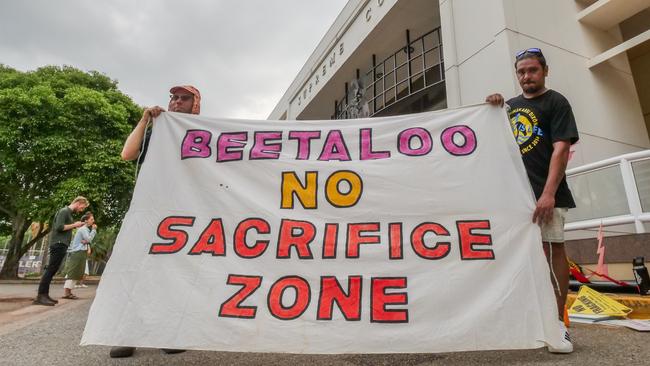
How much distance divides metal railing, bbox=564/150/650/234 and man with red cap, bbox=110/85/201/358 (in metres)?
5.30

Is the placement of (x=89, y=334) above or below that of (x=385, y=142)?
below

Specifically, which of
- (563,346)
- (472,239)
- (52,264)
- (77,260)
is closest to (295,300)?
(472,239)

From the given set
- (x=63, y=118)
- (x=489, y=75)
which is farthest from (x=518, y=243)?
(x=63, y=118)

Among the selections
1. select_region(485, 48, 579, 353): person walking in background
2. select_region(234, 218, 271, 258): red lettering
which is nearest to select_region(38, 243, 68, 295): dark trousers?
select_region(234, 218, 271, 258): red lettering

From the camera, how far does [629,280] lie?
4.20 meters

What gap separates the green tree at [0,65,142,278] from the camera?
542 inches

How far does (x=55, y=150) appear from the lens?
13859 mm

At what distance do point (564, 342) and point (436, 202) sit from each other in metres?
1.07

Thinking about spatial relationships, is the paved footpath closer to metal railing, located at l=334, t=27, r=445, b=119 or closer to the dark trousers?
the dark trousers

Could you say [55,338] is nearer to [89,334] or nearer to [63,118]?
[89,334]

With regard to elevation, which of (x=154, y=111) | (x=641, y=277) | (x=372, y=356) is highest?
(x=154, y=111)

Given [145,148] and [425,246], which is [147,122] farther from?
[425,246]

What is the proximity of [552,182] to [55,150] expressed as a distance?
16.4 meters

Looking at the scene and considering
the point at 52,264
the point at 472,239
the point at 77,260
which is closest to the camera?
the point at 472,239
